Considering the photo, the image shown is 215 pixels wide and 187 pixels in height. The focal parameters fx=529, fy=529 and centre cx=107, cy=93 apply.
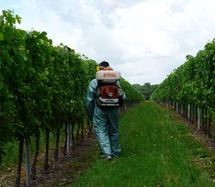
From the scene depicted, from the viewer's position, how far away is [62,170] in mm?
11656

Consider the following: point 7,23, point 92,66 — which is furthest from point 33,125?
point 92,66

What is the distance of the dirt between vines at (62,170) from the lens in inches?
407

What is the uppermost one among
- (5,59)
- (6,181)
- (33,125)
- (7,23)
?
(7,23)

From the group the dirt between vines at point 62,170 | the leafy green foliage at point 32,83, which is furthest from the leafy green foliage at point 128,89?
the leafy green foliage at point 32,83

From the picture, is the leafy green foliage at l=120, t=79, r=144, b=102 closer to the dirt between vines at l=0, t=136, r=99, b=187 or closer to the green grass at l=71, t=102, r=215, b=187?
the dirt between vines at l=0, t=136, r=99, b=187

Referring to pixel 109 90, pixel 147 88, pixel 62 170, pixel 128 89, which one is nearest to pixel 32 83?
pixel 62 170

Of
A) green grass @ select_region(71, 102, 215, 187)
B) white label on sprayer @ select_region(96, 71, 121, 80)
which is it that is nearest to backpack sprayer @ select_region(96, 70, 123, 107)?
white label on sprayer @ select_region(96, 71, 121, 80)

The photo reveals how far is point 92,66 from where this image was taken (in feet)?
69.7

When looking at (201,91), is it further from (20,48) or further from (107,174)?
(20,48)

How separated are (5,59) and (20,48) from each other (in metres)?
1.20

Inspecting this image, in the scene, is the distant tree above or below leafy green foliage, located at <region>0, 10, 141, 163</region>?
above

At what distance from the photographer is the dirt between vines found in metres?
10.3

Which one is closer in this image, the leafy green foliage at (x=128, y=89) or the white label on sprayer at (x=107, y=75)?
the white label on sprayer at (x=107, y=75)

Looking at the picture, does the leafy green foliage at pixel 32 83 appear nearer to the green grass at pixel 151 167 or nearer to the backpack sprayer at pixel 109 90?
the backpack sprayer at pixel 109 90
